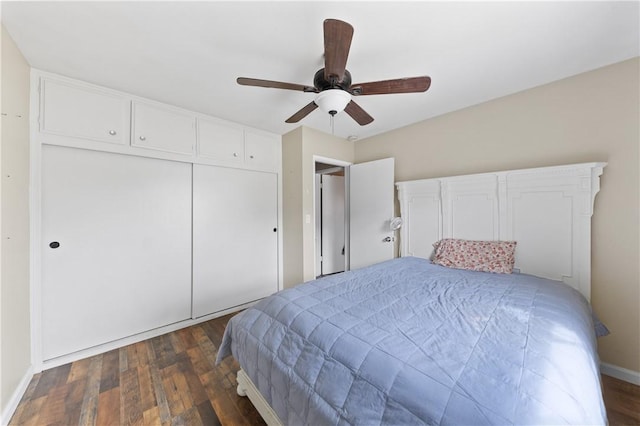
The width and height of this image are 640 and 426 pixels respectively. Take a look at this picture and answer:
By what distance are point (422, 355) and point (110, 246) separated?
262 cm

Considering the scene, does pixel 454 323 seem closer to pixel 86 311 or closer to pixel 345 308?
pixel 345 308

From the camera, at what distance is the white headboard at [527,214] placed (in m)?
1.88

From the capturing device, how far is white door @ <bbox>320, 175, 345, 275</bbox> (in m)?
4.32

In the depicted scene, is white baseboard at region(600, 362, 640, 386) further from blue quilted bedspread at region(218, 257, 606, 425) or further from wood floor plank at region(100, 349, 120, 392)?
wood floor plank at region(100, 349, 120, 392)

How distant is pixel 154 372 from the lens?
1.83 meters

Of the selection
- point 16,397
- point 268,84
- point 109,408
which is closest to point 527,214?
point 268,84

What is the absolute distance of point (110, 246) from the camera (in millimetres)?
2141

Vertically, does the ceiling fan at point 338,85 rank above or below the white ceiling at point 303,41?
below

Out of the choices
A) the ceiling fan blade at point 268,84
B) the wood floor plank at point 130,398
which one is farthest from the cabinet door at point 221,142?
the wood floor plank at point 130,398

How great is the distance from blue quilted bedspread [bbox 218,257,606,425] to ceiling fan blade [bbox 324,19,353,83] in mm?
1380

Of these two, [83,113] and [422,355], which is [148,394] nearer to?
[422,355]

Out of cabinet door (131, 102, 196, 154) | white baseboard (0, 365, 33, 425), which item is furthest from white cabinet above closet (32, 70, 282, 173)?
white baseboard (0, 365, 33, 425)

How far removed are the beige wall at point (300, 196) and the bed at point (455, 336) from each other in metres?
1.17

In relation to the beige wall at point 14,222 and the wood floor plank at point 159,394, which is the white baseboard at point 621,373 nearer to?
the wood floor plank at point 159,394
